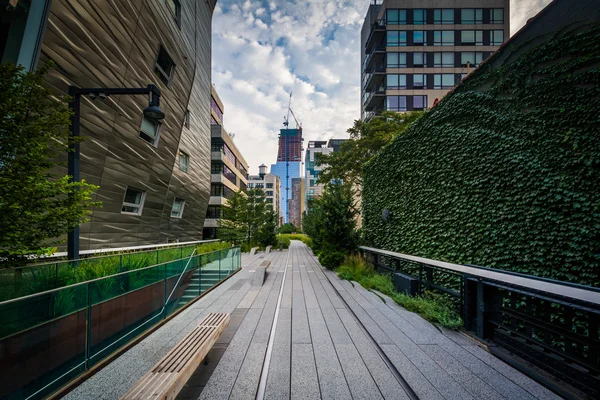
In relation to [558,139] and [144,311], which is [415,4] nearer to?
[558,139]

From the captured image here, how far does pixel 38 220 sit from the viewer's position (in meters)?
3.96

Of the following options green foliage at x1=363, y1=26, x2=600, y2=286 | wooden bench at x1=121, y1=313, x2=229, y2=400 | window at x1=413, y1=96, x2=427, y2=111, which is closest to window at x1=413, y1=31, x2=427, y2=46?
window at x1=413, y1=96, x2=427, y2=111

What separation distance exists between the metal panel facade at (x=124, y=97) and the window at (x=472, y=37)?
89.0 feet

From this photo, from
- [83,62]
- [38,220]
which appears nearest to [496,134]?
[38,220]

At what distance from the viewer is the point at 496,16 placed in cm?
2620

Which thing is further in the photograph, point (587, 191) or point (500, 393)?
point (587, 191)

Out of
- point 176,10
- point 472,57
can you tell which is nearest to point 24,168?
point 176,10

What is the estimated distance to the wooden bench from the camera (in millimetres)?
1995

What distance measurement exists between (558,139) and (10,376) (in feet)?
23.9

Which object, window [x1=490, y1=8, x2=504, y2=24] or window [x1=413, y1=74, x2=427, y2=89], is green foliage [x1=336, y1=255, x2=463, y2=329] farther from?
window [x1=490, y1=8, x2=504, y2=24]

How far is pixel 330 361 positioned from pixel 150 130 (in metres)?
13.4

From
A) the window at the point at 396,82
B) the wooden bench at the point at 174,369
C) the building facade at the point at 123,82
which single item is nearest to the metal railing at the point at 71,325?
the wooden bench at the point at 174,369

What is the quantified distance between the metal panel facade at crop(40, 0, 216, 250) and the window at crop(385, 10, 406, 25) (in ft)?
67.8

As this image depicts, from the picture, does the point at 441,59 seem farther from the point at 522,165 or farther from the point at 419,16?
the point at 522,165
